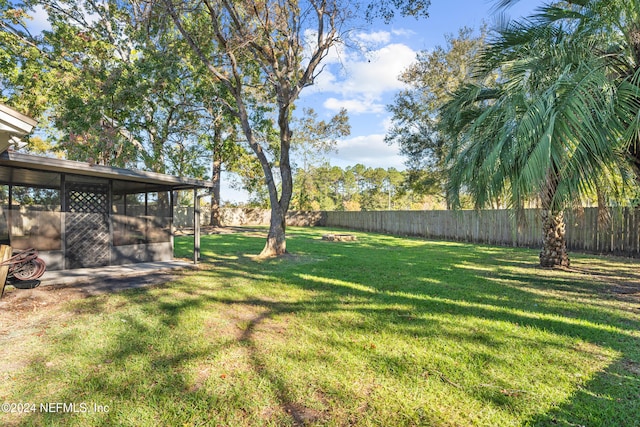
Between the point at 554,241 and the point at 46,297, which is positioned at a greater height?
the point at 554,241

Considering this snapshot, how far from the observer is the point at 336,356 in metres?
2.86

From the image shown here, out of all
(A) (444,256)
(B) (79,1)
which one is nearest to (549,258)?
(A) (444,256)

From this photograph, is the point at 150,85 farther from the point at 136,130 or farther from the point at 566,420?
the point at 566,420

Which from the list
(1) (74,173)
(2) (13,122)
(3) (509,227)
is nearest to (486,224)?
(3) (509,227)

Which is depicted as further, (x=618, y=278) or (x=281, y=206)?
(x=281, y=206)

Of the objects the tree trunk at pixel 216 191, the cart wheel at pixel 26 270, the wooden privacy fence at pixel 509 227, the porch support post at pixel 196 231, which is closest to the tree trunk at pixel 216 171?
the tree trunk at pixel 216 191

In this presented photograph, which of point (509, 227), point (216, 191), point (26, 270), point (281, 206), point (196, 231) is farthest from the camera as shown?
point (216, 191)

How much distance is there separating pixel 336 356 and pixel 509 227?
434 inches

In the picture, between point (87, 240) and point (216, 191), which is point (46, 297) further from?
point (216, 191)

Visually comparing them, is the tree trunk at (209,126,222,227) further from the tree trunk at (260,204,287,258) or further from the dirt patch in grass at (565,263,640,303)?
the dirt patch in grass at (565,263,640,303)

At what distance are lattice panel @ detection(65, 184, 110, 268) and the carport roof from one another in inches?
16.2

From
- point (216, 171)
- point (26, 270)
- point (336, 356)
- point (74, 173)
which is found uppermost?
point (216, 171)

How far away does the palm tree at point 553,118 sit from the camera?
328 cm

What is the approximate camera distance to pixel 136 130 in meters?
13.2
